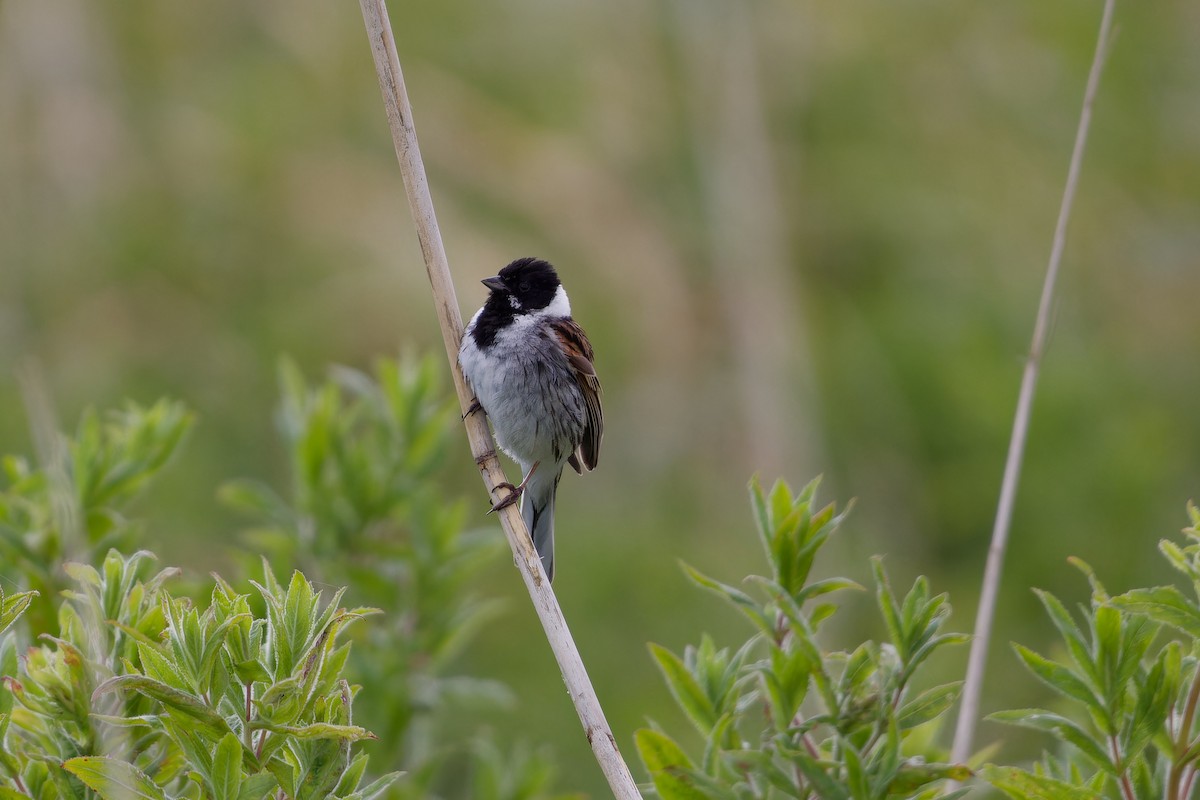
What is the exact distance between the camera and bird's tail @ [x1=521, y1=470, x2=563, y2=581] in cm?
338

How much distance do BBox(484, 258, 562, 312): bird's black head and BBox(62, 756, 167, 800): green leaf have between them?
6.99 ft

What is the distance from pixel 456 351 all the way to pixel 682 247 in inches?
240

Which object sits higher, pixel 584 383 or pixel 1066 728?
pixel 584 383

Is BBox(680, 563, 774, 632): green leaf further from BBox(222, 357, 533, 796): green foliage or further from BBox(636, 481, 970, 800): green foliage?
BBox(222, 357, 533, 796): green foliage

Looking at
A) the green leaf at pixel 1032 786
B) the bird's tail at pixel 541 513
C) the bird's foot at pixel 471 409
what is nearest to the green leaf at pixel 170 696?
the bird's foot at pixel 471 409

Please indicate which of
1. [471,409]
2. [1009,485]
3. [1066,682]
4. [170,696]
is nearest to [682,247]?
[471,409]

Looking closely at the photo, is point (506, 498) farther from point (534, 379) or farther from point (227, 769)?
point (534, 379)

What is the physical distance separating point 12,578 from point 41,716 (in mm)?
714

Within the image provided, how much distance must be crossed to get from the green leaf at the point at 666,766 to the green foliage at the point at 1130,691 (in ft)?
1.49

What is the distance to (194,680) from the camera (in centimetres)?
167

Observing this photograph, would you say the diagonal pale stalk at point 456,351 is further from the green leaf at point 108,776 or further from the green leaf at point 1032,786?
the green leaf at point 108,776

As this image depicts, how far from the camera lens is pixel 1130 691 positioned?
184 cm

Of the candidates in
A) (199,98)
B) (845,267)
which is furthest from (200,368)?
(845,267)

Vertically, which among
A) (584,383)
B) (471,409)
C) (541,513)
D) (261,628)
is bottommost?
(261,628)
